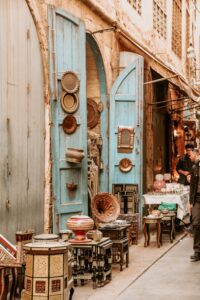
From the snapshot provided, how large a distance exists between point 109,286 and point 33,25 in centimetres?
447

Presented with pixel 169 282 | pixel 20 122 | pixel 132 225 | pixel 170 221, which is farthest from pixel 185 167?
pixel 169 282

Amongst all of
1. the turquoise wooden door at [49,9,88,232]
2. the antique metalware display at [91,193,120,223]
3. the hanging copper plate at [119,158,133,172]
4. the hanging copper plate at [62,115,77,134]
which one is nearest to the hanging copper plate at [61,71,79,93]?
the turquoise wooden door at [49,9,88,232]

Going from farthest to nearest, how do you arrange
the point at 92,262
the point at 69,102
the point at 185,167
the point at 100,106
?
the point at 185,167, the point at 100,106, the point at 69,102, the point at 92,262

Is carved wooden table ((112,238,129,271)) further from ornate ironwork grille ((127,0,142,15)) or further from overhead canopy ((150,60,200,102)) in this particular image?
ornate ironwork grille ((127,0,142,15))

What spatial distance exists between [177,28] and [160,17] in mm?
3711

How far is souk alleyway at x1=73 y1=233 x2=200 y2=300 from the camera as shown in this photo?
7512 millimetres

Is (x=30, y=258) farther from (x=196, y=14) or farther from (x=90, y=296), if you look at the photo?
(x=196, y=14)

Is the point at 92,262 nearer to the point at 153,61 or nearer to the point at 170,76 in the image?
the point at 153,61

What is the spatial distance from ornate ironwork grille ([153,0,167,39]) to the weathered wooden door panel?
31.5 feet

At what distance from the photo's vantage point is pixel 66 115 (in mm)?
10648

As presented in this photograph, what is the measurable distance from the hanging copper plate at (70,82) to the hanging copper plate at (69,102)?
11 cm

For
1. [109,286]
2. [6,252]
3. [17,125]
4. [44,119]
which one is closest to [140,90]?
[44,119]

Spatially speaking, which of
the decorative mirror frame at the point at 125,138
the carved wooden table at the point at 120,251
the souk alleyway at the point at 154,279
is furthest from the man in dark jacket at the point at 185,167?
the carved wooden table at the point at 120,251

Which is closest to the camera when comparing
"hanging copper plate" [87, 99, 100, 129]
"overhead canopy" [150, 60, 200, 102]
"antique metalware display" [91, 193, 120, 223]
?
"antique metalware display" [91, 193, 120, 223]
